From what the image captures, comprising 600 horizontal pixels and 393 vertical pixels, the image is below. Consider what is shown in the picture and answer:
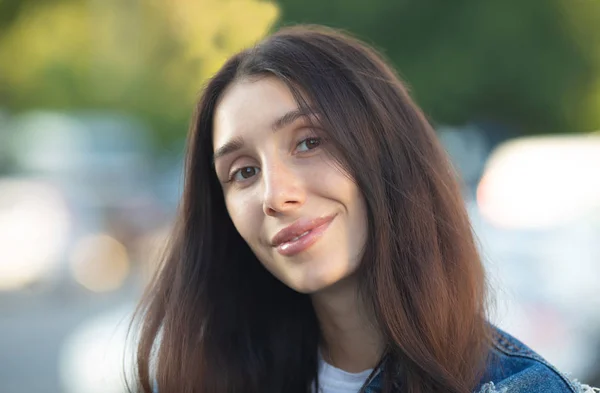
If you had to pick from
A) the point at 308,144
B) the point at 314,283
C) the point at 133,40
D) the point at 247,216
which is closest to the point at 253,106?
the point at 308,144

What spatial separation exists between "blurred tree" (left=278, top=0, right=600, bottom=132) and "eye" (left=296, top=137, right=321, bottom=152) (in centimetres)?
461

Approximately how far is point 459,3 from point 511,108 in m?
1.55

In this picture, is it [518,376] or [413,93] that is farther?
[413,93]

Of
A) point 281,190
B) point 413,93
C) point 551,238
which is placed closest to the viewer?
point 281,190

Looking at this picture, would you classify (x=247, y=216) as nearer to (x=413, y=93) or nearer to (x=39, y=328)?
(x=413, y=93)

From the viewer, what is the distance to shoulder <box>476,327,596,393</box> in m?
1.77

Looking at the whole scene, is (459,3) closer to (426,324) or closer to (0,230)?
(426,324)

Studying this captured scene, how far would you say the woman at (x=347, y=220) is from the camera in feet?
5.88

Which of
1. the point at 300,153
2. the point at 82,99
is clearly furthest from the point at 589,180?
the point at 82,99

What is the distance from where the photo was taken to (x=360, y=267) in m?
1.87

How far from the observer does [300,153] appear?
1.82 metres

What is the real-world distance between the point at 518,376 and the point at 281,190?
709 millimetres

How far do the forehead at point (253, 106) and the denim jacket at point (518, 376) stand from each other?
27.3 inches

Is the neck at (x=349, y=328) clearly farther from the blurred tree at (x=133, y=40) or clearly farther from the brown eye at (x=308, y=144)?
the blurred tree at (x=133, y=40)
